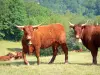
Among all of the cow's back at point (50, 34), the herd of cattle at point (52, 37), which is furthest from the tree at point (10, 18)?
the herd of cattle at point (52, 37)

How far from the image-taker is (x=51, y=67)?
708 inches

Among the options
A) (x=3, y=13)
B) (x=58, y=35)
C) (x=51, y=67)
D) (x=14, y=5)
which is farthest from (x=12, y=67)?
(x=14, y=5)

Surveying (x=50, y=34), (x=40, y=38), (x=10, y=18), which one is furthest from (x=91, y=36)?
(x=10, y=18)

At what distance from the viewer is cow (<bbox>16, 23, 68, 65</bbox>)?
1885cm

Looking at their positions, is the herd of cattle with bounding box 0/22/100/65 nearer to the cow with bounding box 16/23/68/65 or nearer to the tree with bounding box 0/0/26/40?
the cow with bounding box 16/23/68/65

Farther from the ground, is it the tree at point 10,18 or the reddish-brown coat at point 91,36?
the reddish-brown coat at point 91,36

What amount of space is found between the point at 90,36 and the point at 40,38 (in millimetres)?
2908

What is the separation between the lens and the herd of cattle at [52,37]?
62.5ft

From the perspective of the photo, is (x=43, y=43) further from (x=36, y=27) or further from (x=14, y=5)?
(x=14, y=5)

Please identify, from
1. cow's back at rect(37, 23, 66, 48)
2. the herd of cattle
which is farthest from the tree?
the herd of cattle

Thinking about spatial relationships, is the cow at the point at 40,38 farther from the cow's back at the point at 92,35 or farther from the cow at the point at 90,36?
the cow's back at the point at 92,35

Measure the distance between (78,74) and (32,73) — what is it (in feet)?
7.08

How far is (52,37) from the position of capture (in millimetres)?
20438

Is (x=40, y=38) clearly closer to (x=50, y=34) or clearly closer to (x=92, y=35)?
(x=50, y=34)
